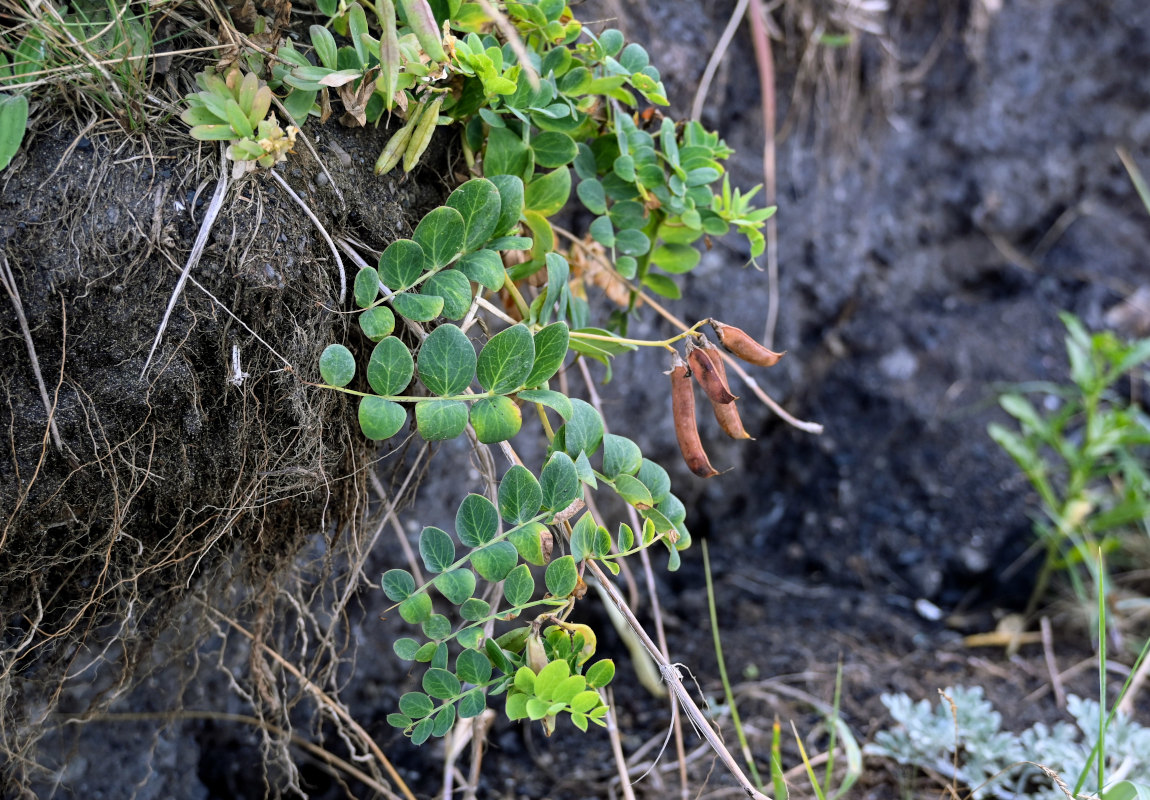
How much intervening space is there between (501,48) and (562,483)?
500mm

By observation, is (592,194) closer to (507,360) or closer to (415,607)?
(507,360)

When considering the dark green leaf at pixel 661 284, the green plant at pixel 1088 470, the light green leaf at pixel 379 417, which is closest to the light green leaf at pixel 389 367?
the light green leaf at pixel 379 417

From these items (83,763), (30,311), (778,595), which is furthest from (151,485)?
(778,595)

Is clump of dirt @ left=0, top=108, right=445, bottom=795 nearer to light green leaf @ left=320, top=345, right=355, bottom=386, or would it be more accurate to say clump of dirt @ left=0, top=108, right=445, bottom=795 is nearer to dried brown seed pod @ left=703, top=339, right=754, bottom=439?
light green leaf @ left=320, top=345, right=355, bottom=386

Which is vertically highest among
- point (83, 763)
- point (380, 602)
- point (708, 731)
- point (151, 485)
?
point (708, 731)

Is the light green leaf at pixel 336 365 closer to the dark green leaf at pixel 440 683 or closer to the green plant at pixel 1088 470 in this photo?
the dark green leaf at pixel 440 683

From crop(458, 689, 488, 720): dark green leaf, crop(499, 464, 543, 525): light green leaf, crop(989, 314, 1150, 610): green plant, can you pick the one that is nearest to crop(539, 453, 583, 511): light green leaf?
crop(499, 464, 543, 525): light green leaf

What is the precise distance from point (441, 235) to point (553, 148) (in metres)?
0.22

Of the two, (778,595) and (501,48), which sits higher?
(501,48)

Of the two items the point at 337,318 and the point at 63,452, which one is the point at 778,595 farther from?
the point at 63,452

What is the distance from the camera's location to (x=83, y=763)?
1238 mm

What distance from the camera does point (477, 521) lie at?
0.82 m

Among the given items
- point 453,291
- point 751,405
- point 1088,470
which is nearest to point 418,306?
point 453,291

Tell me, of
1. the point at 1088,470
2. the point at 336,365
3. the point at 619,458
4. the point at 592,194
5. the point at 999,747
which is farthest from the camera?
the point at 1088,470
